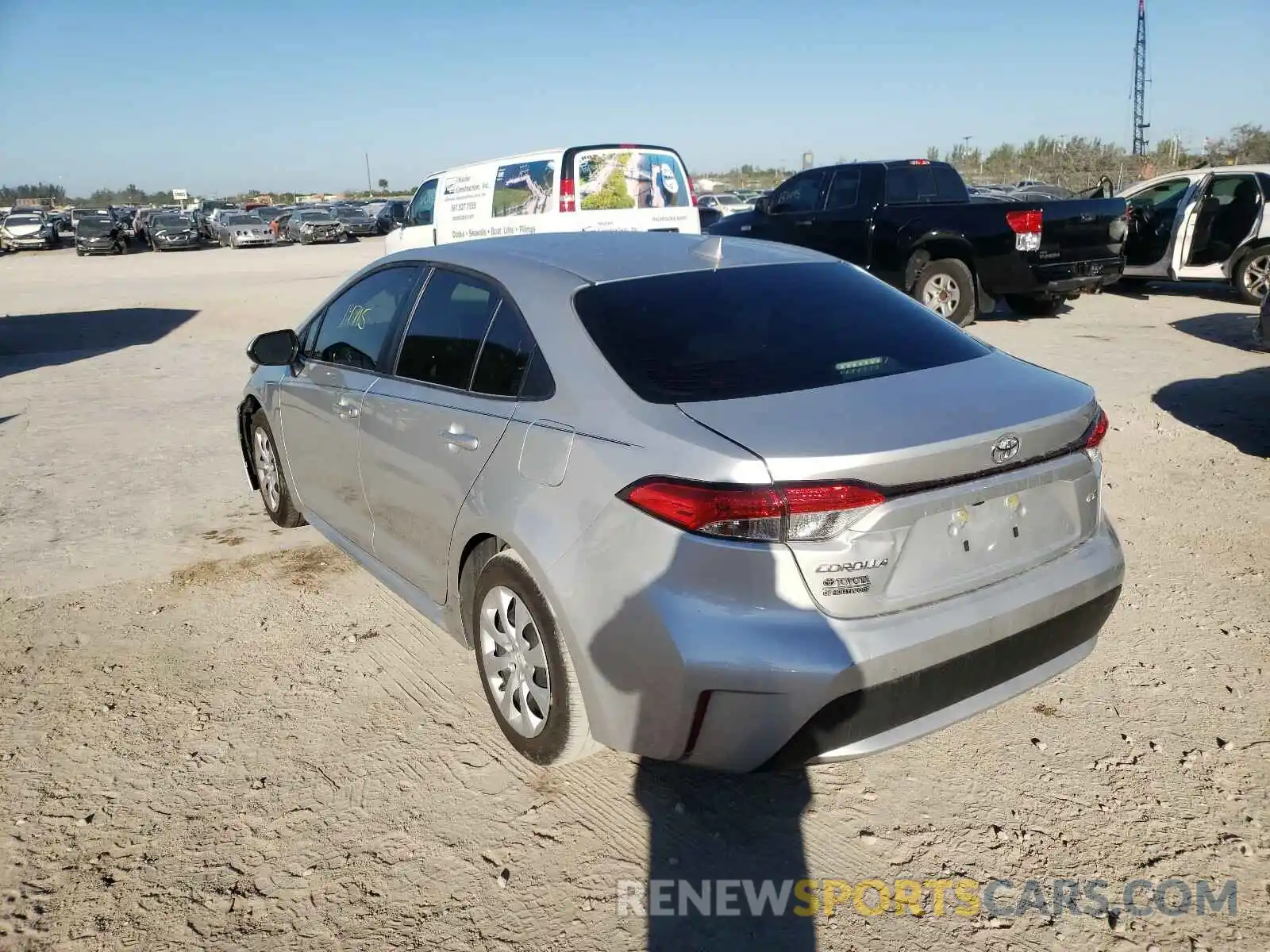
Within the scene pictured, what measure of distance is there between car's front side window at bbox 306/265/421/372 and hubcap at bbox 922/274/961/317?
788 cm

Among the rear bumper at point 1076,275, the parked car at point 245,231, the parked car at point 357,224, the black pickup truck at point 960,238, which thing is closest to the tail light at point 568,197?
the black pickup truck at point 960,238

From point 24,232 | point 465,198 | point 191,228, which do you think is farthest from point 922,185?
point 24,232

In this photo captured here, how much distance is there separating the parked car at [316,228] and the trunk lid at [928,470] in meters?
37.2

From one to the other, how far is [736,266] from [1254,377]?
695 cm

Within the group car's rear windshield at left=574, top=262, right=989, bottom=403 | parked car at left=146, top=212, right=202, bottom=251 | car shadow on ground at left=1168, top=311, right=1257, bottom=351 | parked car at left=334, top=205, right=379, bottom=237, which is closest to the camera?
car's rear windshield at left=574, top=262, right=989, bottom=403

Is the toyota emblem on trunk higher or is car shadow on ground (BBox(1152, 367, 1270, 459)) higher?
the toyota emblem on trunk

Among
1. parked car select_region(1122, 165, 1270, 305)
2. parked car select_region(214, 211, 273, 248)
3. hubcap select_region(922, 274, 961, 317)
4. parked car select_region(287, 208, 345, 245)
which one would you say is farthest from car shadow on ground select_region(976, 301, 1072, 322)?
parked car select_region(214, 211, 273, 248)

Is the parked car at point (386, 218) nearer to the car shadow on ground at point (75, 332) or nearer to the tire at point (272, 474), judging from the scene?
the car shadow on ground at point (75, 332)

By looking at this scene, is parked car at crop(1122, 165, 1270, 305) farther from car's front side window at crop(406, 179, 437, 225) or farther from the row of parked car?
A: the row of parked car

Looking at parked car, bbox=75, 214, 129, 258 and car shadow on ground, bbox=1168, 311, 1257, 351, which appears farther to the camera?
parked car, bbox=75, 214, 129, 258

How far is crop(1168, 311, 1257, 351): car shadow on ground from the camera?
10065 millimetres

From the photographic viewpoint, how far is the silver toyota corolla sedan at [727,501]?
2.31 m

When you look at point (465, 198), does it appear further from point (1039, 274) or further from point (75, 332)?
point (1039, 274)

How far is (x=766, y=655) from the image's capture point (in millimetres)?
2287
